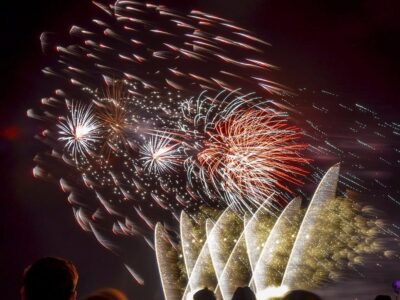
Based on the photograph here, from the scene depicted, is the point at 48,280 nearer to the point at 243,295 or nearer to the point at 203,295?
the point at 243,295

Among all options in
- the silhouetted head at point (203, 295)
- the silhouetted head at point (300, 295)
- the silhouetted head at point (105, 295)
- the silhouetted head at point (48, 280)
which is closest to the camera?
the silhouetted head at point (48, 280)

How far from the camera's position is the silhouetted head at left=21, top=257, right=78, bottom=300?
10.0 feet

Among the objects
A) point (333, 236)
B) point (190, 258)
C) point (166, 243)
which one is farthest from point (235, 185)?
point (166, 243)

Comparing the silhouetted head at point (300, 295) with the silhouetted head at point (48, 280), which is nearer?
the silhouetted head at point (48, 280)

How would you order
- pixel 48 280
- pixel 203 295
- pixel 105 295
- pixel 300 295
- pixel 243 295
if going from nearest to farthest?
pixel 48 280
pixel 105 295
pixel 300 295
pixel 243 295
pixel 203 295

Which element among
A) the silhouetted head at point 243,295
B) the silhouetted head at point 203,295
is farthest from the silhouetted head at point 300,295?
the silhouetted head at point 203,295

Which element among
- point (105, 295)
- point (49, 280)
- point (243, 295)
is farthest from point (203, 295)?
point (49, 280)

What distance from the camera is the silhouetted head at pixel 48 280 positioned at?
3.05 metres

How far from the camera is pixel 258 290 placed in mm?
27000

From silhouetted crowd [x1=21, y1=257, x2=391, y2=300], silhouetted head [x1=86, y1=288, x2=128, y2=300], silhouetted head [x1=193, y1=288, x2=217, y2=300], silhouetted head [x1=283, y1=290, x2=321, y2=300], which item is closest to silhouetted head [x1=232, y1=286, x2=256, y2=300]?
silhouetted head [x1=193, y1=288, x2=217, y2=300]

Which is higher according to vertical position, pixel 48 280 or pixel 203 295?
pixel 203 295

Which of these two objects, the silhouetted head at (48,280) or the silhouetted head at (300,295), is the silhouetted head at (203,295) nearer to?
the silhouetted head at (300,295)

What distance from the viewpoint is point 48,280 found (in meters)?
3.05

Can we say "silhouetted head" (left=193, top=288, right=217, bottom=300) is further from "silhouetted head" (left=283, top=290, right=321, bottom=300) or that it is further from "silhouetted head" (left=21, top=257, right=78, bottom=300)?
"silhouetted head" (left=21, top=257, right=78, bottom=300)
